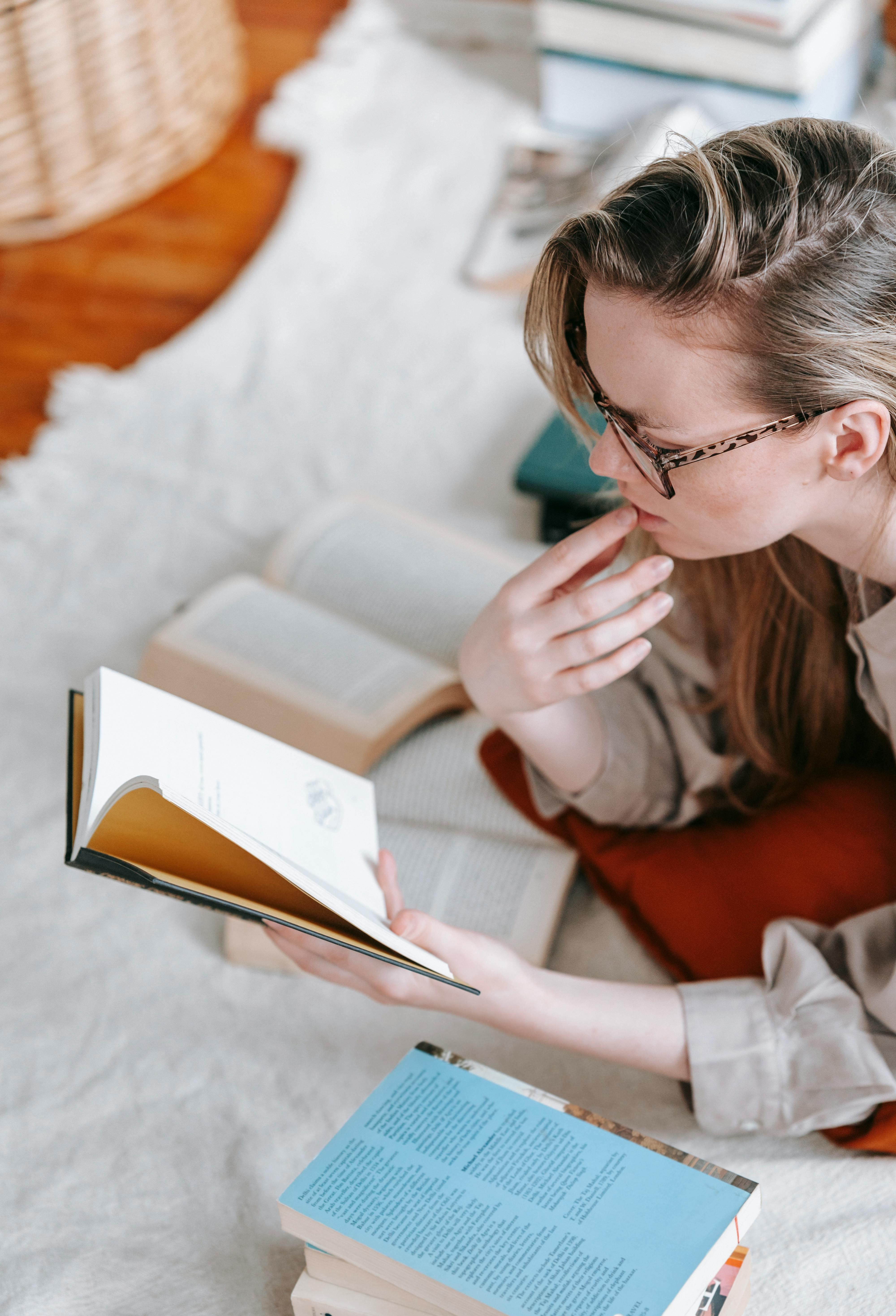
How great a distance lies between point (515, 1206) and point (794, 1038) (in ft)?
0.85

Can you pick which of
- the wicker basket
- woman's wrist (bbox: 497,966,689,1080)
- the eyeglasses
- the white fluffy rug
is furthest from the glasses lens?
the wicker basket

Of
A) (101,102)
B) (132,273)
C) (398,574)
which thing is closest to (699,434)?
(398,574)

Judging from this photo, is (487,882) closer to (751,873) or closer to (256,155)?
(751,873)

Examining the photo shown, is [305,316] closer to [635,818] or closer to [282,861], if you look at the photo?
[635,818]

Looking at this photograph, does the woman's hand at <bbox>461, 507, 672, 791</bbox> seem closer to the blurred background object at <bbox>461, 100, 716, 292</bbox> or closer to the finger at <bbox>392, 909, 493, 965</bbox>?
the finger at <bbox>392, 909, 493, 965</bbox>

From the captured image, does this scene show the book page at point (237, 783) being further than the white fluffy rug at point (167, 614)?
No

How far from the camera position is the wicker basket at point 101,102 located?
6.81ft

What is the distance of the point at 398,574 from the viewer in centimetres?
137

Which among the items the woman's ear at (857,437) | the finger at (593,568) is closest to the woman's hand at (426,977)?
the finger at (593,568)

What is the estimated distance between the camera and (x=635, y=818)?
1115 mm

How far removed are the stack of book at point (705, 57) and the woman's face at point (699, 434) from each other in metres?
1.25

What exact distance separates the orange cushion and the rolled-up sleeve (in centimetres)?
8

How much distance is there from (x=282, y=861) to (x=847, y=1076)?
0.44m

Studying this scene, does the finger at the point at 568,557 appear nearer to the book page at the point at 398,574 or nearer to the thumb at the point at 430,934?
the thumb at the point at 430,934
